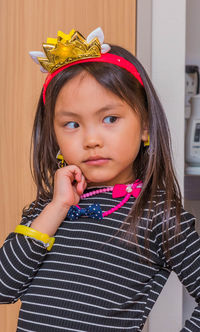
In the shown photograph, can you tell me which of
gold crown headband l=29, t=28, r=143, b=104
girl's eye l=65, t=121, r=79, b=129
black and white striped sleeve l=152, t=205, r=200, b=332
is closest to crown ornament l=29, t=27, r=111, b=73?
gold crown headband l=29, t=28, r=143, b=104

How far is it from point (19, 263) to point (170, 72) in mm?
611

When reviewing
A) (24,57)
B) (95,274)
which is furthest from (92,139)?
(24,57)

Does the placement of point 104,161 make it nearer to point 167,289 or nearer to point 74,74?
point 74,74

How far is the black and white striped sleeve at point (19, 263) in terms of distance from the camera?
0.92 meters

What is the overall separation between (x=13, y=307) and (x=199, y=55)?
3.43ft

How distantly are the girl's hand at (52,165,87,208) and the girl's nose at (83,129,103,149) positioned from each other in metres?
0.08

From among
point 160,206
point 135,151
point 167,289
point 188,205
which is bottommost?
point 167,289

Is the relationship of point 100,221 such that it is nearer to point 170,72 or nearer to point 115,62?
point 115,62

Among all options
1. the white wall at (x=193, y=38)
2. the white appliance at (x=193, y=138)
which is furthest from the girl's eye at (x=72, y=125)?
the white wall at (x=193, y=38)

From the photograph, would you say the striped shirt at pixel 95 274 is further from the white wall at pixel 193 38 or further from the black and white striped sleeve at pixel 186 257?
the white wall at pixel 193 38

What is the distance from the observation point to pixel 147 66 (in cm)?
123

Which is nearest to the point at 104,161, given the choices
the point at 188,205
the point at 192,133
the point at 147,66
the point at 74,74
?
the point at 74,74

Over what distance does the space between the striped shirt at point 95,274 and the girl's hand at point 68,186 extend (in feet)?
0.16

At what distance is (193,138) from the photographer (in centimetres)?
145
